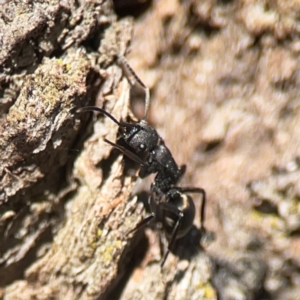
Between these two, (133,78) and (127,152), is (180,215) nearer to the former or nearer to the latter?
(127,152)

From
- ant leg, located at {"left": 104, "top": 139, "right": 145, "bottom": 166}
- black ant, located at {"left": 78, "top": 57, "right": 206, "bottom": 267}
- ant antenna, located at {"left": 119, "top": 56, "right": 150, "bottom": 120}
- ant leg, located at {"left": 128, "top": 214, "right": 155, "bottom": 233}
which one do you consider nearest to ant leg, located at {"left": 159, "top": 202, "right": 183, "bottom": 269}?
black ant, located at {"left": 78, "top": 57, "right": 206, "bottom": 267}

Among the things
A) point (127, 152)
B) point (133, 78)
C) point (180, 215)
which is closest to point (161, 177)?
point (180, 215)

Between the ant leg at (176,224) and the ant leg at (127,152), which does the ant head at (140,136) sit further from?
the ant leg at (176,224)

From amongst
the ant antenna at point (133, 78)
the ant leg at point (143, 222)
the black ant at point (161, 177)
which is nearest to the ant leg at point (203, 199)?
the black ant at point (161, 177)

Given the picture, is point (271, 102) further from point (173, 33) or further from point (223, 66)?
point (173, 33)

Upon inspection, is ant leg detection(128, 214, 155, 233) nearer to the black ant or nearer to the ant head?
the black ant
